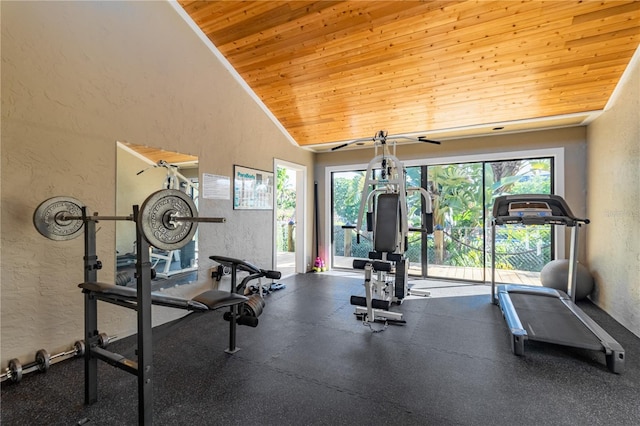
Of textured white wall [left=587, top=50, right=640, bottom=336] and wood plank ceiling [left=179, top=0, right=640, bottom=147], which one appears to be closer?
wood plank ceiling [left=179, top=0, right=640, bottom=147]

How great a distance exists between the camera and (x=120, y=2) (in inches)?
107

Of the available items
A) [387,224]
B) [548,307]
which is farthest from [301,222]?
[548,307]

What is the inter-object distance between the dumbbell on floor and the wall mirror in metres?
0.62

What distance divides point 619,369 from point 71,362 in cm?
421

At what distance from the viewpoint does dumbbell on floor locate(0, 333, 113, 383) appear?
200 centimetres

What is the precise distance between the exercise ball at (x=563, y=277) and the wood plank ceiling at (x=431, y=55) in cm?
199

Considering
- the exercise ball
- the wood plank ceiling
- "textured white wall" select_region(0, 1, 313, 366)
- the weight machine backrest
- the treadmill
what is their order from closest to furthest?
1. "textured white wall" select_region(0, 1, 313, 366)
2. the treadmill
3. the wood plank ceiling
4. the weight machine backrest
5. the exercise ball

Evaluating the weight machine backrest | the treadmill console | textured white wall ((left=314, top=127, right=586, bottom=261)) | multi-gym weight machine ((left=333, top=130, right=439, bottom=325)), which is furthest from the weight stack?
textured white wall ((left=314, top=127, right=586, bottom=261))

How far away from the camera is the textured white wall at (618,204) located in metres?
2.86

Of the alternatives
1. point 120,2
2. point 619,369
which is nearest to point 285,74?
point 120,2

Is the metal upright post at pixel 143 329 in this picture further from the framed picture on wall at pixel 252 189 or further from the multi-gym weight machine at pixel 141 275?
the framed picture on wall at pixel 252 189

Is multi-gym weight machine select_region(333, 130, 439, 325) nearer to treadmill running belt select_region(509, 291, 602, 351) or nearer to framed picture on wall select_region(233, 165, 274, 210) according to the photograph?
treadmill running belt select_region(509, 291, 602, 351)

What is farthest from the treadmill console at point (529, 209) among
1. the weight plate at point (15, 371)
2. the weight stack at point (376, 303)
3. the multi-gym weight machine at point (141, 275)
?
the weight plate at point (15, 371)

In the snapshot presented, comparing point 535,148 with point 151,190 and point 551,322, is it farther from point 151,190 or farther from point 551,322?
point 151,190
